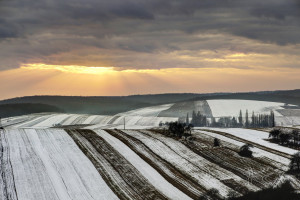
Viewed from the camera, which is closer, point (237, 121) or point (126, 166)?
point (126, 166)

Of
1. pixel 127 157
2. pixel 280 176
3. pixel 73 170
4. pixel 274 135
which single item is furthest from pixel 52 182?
pixel 274 135

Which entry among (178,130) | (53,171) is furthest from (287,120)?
(53,171)

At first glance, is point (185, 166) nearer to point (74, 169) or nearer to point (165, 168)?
point (165, 168)

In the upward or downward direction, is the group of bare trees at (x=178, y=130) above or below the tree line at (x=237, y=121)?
above

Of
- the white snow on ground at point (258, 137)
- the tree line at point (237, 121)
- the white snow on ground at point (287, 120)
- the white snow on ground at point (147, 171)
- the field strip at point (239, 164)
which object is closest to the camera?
the white snow on ground at point (147, 171)

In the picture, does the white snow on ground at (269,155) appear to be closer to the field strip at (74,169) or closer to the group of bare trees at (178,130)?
the group of bare trees at (178,130)

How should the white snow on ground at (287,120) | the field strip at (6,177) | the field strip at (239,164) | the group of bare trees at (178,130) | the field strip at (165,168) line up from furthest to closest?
the white snow on ground at (287,120) < the group of bare trees at (178,130) < the field strip at (239,164) < the field strip at (165,168) < the field strip at (6,177)

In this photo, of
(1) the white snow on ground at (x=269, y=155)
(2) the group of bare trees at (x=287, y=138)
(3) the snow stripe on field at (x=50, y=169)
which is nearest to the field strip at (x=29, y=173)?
(3) the snow stripe on field at (x=50, y=169)

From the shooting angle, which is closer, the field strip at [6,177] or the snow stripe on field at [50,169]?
the field strip at [6,177]
